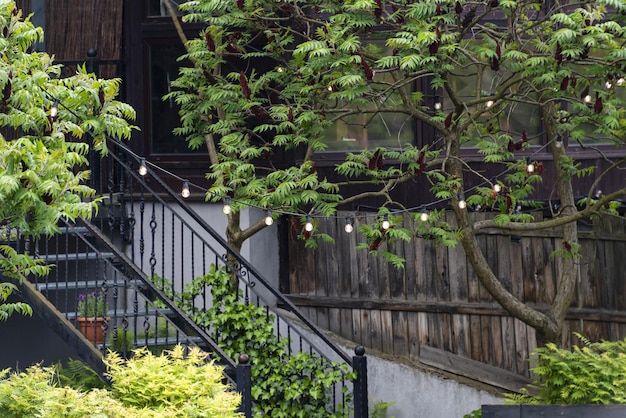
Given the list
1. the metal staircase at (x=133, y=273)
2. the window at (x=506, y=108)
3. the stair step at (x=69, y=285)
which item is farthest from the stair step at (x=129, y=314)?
the window at (x=506, y=108)

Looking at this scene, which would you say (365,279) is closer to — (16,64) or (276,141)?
(276,141)

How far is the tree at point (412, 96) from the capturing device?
9875mm

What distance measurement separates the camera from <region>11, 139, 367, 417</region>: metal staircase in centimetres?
986

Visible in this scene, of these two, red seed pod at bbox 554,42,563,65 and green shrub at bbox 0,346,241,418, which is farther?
red seed pod at bbox 554,42,563,65

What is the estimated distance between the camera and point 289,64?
11594 mm

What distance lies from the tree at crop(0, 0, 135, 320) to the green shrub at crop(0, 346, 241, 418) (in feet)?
2.35

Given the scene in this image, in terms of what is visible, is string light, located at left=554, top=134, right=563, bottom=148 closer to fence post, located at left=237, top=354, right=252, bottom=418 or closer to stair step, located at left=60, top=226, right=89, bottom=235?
fence post, located at left=237, top=354, right=252, bottom=418

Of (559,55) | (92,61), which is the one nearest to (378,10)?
(559,55)

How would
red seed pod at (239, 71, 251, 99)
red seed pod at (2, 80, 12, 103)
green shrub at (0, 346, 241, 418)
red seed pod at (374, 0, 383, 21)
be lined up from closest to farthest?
green shrub at (0, 346, 241, 418), red seed pod at (2, 80, 12, 103), red seed pod at (374, 0, 383, 21), red seed pod at (239, 71, 251, 99)

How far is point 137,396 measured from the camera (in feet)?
25.9

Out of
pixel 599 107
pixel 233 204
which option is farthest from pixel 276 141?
pixel 599 107

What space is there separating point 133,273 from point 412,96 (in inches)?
132

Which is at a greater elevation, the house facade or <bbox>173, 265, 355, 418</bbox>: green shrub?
the house facade

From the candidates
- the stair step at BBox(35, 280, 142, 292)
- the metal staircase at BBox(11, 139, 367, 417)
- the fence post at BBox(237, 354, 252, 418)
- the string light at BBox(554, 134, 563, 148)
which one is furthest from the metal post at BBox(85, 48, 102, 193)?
the string light at BBox(554, 134, 563, 148)
